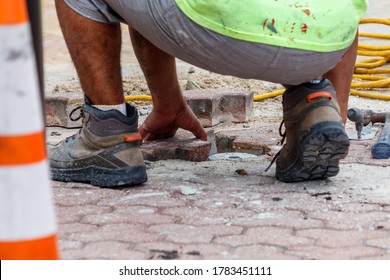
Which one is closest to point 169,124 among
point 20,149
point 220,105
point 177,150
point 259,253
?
point 177,150

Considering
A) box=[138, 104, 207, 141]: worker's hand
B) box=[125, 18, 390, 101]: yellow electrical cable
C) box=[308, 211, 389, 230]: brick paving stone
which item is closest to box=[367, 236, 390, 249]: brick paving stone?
box=[308, 211, 389, 230]: brick paving stone

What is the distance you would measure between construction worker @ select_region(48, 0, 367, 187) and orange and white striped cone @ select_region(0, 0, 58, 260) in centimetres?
137

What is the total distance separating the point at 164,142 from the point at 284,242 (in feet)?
4.81

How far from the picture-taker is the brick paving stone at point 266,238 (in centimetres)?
266

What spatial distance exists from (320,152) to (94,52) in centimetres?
89

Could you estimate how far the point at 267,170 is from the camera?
3559 millimetres

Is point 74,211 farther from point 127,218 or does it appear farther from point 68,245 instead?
point 68,245

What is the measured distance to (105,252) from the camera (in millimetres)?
2580

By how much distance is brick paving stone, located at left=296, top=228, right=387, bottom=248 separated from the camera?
2.65m

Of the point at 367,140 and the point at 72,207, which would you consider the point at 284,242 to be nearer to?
the point at 72,207

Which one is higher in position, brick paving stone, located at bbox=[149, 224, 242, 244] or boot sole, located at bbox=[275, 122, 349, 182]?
boot sole, located at bbox=[275, 122, 349, 182]

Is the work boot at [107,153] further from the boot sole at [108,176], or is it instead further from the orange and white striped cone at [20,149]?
the orange and white striped cone at [20,149]

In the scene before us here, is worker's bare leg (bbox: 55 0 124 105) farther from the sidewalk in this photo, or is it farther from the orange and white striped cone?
the orange and white striped cone

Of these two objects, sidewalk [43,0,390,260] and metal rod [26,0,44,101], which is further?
sidewalk [43,0,390,260]
